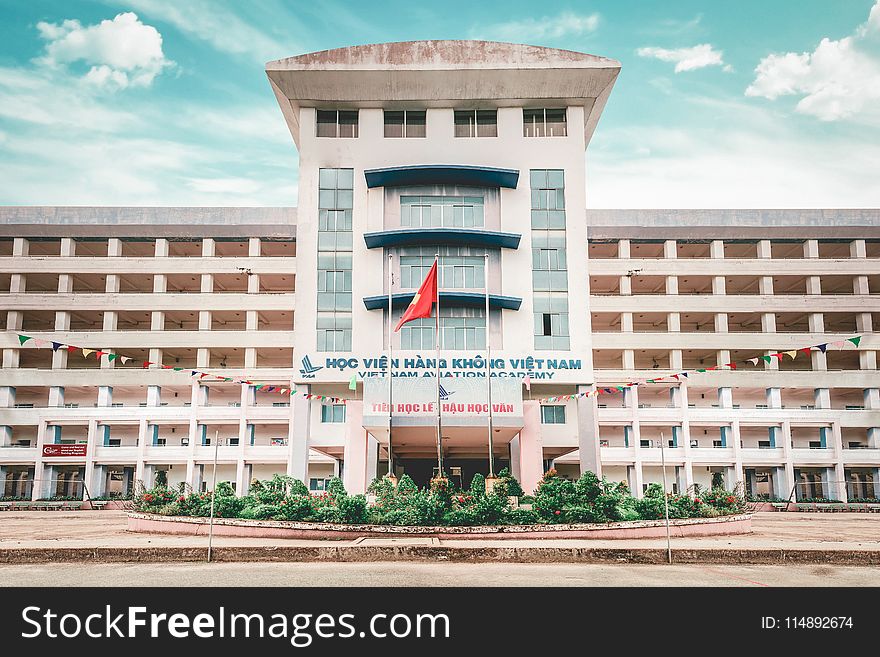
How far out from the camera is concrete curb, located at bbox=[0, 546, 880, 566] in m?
18.4

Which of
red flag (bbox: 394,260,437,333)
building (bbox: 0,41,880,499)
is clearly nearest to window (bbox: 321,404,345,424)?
building (bbox: 0,41,880,499)

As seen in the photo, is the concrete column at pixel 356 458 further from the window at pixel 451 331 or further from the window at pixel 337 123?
the window at pixel 337 123

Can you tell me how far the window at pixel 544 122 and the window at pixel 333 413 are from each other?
2209cm

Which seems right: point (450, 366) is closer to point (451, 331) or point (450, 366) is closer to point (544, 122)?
point (451, 331)

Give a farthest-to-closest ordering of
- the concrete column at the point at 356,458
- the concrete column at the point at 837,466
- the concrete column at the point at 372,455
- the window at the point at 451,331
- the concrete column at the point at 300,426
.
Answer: the concrete column at the point at 837,466, the concrete column at the point at 372,455, the window at the point at 451,331, the concrete column at the point at 300,426, the concrete column at the point at 356,458

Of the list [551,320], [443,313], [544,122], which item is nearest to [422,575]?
[443,313]

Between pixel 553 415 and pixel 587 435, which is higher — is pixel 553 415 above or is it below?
above

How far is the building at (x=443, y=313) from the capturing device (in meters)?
44.0

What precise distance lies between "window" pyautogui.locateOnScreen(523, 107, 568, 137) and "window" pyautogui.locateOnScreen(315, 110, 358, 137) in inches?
434

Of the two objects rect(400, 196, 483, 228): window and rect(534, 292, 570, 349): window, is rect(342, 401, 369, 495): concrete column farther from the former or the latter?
rect(400, 196, 483, 228): window

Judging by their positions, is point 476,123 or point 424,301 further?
point 476,123

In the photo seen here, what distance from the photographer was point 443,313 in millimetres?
44219

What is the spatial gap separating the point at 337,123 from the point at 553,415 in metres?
23.8

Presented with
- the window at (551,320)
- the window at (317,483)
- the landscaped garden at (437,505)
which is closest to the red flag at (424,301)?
the landscaped garden at (437,505)
